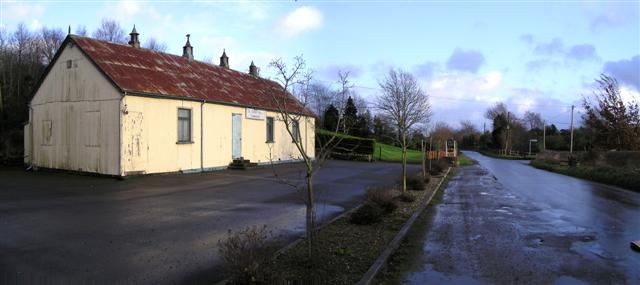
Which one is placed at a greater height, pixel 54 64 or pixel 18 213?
pixel 54 64

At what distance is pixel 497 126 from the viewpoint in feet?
316

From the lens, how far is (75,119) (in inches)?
821

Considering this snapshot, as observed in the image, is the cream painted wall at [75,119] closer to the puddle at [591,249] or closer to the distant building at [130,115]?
the distant building at [130,115]

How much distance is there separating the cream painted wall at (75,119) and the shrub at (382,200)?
11857 mm

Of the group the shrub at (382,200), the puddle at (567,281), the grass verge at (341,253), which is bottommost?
the puddle at (567,281)

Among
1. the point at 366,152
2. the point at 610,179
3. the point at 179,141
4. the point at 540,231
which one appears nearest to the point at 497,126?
the point at 366,152

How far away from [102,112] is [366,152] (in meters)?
25.0

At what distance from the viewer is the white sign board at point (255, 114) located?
27025 mm

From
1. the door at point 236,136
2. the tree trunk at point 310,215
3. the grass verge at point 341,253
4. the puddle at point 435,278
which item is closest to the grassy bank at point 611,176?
the grass verge at point 341,253

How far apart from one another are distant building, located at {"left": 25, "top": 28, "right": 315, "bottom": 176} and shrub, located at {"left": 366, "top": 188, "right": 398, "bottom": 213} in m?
7.31

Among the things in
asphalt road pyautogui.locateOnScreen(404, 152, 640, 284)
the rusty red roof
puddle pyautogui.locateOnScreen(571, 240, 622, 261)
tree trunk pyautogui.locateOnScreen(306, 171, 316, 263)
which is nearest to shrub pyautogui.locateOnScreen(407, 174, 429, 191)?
asphalt road pyautogui.locateOnScreen(404, 152, 640, 284)

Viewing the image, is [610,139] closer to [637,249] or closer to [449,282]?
[637,249]

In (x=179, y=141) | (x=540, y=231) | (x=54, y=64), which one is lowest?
(x=540, y=231)

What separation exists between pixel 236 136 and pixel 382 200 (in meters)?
16.2
